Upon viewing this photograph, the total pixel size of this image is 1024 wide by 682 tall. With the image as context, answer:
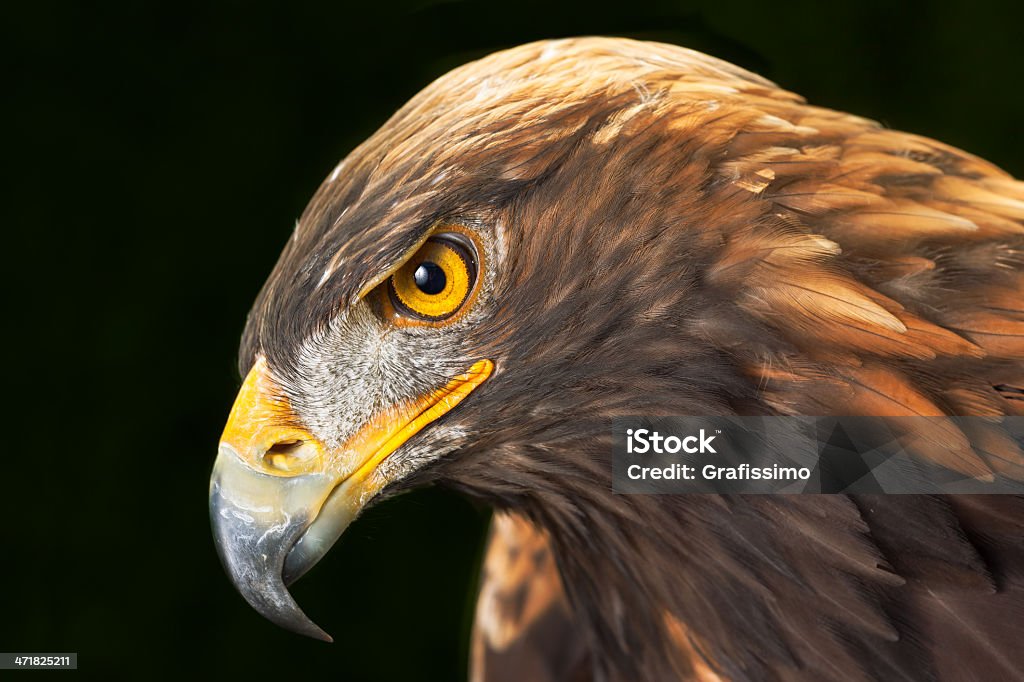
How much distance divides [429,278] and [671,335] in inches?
8.7

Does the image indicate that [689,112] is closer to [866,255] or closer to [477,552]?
[866,255]

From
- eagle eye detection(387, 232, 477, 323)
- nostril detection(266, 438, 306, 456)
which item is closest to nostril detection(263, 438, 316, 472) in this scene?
nostril detection(266, 438, 306, 456)

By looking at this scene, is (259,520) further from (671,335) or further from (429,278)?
(671,335)

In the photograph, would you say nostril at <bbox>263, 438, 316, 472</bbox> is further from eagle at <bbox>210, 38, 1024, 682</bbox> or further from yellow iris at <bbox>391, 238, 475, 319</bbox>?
yellow iris at <bbox>391, 238, 475, 319</bbox>

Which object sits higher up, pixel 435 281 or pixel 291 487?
pixel 435 281

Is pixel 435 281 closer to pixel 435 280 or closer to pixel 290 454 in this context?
pixel 435 280

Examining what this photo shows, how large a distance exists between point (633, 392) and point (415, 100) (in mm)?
355

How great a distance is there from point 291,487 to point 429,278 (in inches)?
9.0

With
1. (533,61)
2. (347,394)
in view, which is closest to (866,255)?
(533,61)

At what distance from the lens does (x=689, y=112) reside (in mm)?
803

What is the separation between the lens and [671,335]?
79 centimetres

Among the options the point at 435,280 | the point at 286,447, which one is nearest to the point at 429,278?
the point at 435,280

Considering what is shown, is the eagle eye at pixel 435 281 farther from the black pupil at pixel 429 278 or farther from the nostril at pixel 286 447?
the nostril at pixel 286 447

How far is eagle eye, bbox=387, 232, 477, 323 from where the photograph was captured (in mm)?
798
